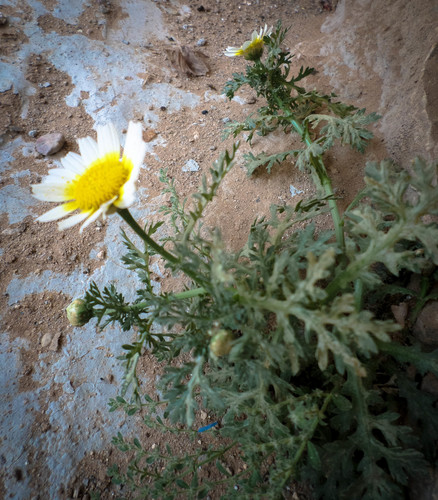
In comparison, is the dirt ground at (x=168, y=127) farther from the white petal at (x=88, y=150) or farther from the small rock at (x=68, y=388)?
the white petal at (x=88, y=150)

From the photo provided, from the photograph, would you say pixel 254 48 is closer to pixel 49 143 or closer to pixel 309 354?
pixel 49 143

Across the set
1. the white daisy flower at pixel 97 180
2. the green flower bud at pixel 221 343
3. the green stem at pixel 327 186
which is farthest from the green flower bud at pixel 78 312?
the green stem at pixel 327 186

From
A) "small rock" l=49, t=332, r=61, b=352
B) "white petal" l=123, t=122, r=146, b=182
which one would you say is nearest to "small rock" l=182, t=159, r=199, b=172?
"white petal" l=123, t=122, r=146, b=182

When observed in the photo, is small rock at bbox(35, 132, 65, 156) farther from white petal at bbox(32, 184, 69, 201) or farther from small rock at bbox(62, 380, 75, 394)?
small rock at bbox(62, 380, 75, 394)

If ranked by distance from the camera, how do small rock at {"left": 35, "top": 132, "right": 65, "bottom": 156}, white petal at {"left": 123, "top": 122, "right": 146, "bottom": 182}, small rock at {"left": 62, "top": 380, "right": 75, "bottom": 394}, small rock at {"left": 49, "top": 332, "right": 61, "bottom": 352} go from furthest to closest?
small rock at {"left": 35, "top": 132, "right": 65, "bottom": 156} < small rock at {"left": 49, "top": 332, "right": 61, "bottom": 352} < small rock at {"left": 62, "top": 380, "right": 75, "bottom": 394} < white petal at {"left": 123, "top": 122, "right": 146, "bottom": 182}

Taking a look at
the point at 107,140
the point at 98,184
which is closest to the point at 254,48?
the point at 107,140

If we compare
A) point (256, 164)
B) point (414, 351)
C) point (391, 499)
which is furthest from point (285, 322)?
point (256, 164)
